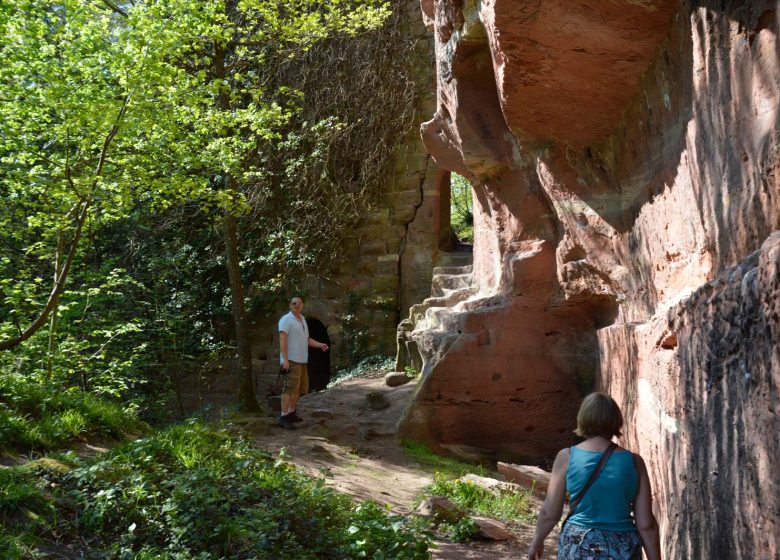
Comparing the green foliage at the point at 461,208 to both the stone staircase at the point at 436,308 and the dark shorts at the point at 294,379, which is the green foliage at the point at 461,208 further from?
the dark shorts at the point at 294,379

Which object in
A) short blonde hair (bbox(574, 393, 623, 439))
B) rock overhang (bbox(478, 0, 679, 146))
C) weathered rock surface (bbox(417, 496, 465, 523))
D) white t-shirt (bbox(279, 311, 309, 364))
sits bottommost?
weathered rock surface (bbox(417, 496, 465, 523))

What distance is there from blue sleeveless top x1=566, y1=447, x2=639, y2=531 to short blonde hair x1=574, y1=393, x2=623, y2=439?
Result: 0.33 feet

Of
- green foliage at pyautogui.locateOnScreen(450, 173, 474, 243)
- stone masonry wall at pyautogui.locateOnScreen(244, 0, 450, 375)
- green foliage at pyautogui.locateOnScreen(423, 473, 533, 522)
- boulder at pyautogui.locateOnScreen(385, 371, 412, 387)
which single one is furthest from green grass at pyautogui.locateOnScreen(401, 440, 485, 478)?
green foliage at pyautogui.locateOnScreen(450, 173, 474, 243)

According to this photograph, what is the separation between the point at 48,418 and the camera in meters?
5.90

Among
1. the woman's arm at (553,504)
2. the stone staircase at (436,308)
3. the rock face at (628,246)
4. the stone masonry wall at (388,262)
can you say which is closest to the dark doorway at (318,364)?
the stone masonry wall at (388,262)

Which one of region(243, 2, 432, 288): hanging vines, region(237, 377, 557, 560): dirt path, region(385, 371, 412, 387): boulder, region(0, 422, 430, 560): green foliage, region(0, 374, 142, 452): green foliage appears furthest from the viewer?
region(243, 2, 432, 288): hanging vines

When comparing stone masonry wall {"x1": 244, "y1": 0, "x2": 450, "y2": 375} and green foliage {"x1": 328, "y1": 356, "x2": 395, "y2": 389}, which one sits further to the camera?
stone masonry wall {"x1": 244, "y1": 0, "x2": 450, "y2": 375}

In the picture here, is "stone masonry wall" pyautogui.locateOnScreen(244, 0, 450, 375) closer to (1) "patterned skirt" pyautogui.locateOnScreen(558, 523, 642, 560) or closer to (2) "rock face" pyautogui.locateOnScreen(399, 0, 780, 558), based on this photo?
(2) "rock face" pyautogui.locateOnScreen(399, 0, 780, 558)

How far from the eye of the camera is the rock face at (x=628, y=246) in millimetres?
3213

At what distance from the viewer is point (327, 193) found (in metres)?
14.4

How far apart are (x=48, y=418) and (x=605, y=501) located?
4579mm

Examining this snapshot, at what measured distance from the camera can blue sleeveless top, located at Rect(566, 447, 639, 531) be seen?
9.69ft

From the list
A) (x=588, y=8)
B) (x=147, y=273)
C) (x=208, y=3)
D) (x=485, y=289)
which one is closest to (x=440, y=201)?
(x=485, y=289)

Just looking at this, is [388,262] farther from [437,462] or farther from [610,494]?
[610,494]
